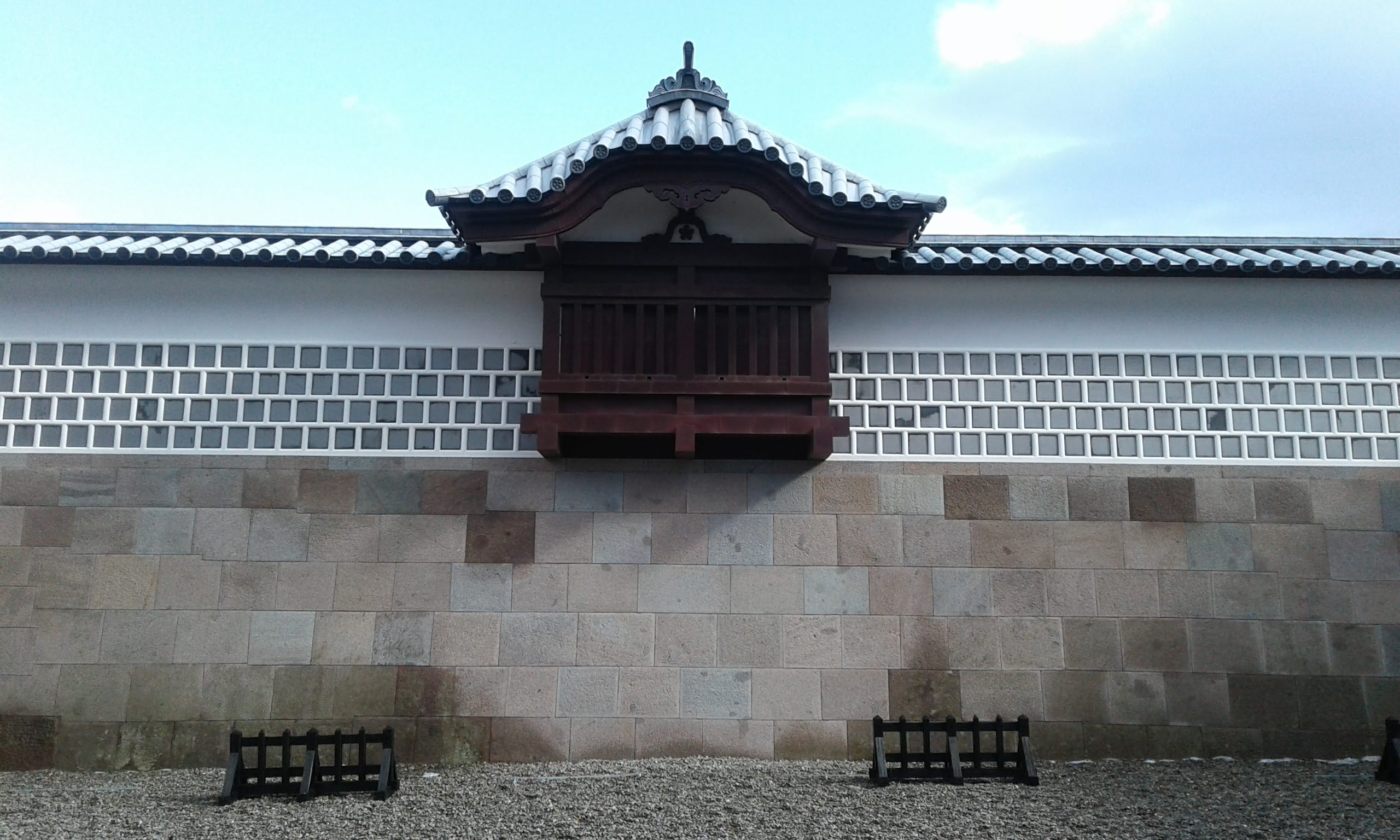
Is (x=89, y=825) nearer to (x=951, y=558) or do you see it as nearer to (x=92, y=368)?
(x=92, y=368)

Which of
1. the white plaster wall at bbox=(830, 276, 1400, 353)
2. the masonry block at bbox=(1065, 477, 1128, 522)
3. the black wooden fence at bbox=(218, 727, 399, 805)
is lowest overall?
the black wooden fence at bbox=(218, 727, 399, 805)

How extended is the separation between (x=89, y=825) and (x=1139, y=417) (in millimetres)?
8175

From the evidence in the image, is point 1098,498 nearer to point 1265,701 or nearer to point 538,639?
point 1265,701

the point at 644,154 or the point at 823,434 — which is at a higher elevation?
the point at 644,154

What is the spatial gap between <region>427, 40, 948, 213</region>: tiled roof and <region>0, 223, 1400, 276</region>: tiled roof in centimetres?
67

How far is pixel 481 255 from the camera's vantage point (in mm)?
8125

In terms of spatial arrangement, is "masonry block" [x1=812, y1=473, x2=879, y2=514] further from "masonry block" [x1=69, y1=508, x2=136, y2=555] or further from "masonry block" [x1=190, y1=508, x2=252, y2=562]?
"masonry block" [x1=69, y1=508, x2=136, y2=555]

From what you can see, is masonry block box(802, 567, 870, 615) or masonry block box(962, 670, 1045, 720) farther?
masonry block box(802, 567, 870, 615)

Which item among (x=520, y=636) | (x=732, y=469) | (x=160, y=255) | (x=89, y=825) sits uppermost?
(x=160, y=255)

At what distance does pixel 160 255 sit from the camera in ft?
26.3

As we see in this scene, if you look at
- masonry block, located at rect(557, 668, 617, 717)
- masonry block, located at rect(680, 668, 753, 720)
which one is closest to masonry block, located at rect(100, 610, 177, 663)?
masonry block, located at rect(557, 668, 617, 717)

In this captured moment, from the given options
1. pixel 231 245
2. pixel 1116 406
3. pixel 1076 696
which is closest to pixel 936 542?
pixel 1076 696

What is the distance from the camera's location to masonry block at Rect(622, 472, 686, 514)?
8156 mm

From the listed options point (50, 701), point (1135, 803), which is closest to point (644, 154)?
point (1135, 803)
